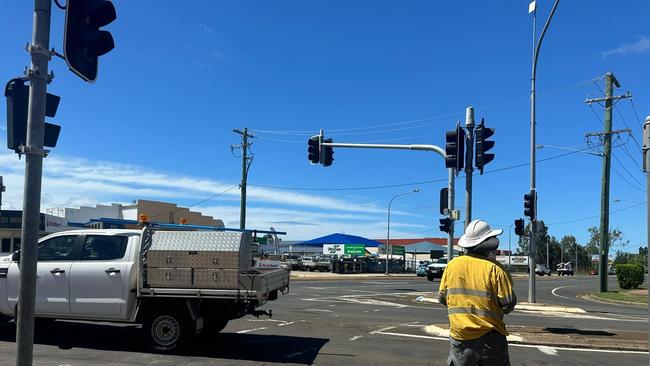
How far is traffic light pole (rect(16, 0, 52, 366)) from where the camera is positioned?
12.8 ft

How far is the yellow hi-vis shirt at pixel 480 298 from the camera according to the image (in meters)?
4.43

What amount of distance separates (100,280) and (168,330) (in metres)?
1.29

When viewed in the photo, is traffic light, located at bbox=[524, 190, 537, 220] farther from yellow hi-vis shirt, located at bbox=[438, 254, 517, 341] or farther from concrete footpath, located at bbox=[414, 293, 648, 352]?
yellow hi-vis shirt, located at bbox=[438, 254, 517, 341]

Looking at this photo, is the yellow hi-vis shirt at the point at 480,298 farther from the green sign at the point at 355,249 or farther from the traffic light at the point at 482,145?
the green sign at the point at 355,249

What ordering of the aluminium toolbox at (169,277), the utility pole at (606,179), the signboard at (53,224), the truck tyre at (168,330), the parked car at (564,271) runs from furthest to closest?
the parked car at (564,271), the signboard at (53,224), the utility pole at (606,179), the truck tyre at (168,330), the aluminium toolbox at (169,277)

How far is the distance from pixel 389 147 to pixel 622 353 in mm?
12325

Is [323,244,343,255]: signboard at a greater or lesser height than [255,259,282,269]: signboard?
lesser

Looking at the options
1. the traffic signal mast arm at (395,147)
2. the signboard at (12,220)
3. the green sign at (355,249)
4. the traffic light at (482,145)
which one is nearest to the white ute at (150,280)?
the traffic light at (482,145)

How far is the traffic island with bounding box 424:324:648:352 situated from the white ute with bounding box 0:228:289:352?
4.86 meters

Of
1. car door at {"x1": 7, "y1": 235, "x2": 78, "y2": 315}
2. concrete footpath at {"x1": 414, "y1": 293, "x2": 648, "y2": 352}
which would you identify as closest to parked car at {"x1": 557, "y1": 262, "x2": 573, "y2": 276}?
concrete footpath at {"x1": 414, "y1": 293, "x2": 648, "y2": 352}

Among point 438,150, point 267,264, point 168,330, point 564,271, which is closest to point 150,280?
point 168,330

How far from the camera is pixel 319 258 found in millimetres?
61062

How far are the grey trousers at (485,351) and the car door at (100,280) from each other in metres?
6.09

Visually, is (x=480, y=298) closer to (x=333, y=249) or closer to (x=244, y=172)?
(x=244, y=172)
